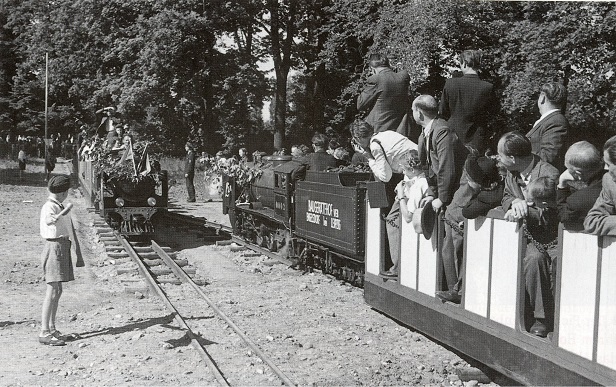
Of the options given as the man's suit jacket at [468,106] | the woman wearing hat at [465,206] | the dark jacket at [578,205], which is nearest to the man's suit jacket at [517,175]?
the woman wearing hat at [465,206]

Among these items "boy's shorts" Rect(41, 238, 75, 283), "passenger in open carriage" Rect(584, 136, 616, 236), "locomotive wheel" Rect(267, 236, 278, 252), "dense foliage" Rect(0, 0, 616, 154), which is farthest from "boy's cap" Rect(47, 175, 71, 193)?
"dense foliage" Rect(0, 0, 616, 154)

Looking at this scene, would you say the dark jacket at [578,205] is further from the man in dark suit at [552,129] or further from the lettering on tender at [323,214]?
the lettering on tender at [323,214]

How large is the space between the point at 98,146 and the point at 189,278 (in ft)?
23.8

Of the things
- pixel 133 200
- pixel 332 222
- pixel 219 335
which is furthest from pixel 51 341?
pixel 133 200

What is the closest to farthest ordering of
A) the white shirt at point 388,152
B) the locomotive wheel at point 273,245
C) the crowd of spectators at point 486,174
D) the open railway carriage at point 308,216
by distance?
the crowd of spectators at point 486,174 → the white shirt at point 388,152 → the open railway carriage at point 308,216 → the locomotive wheel at point 273,245

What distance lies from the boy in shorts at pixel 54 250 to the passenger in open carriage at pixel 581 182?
15.7ft

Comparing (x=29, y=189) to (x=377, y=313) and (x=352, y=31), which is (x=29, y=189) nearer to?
(x=352, y=31)

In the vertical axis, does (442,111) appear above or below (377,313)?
above

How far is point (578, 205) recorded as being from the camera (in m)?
4.29

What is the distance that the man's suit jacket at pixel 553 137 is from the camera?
520 centimetres

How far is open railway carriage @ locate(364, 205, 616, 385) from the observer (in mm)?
4051

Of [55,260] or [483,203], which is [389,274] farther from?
[55,260]

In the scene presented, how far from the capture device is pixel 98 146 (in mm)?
16734

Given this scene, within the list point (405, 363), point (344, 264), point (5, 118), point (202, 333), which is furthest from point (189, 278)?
point (5, 118)
